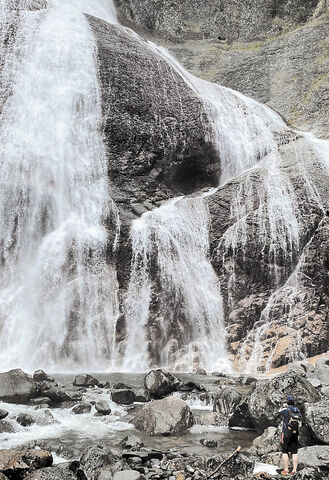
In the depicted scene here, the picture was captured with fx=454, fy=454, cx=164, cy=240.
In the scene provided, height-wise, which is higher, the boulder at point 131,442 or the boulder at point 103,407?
the boulder at point 103,407

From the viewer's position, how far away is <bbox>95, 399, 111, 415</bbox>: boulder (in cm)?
1295

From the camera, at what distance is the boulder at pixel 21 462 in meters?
7.46

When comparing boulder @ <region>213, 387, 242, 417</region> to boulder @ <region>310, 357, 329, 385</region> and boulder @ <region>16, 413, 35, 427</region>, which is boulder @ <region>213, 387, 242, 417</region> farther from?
boulder @ <region>16, 413, 35, 427</region>

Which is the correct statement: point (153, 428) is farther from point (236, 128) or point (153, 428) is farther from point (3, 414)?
point (236, 128)

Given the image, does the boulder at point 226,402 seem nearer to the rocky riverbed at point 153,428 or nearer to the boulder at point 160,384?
the rocky riverbed at point 153,428

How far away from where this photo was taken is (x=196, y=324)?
2191 centimetres

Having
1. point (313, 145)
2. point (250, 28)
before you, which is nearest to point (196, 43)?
point (250, 28)

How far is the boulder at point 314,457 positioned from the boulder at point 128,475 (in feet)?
9.49

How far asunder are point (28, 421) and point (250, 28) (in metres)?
50.4

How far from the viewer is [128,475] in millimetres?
7809

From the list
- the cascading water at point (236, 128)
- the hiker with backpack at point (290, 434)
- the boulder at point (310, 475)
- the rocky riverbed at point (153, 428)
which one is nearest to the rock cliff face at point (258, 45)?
the cascading water at point (236, 128)

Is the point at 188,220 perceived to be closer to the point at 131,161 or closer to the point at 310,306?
the point at 131,161

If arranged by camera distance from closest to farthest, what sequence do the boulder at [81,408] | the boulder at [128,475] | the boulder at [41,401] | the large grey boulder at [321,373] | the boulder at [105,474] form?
the boulder at [128,475], the boulder at [105,474], the boulder at [81,408], the boulder at [41,401], the large grey boulder at [321,373]

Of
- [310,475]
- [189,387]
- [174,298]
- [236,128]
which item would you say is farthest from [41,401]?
[236,128]
